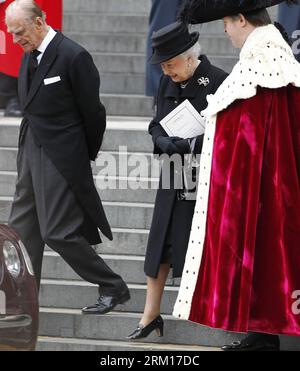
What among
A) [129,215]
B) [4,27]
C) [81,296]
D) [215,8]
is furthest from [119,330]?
[4,27]

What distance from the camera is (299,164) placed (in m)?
6.95

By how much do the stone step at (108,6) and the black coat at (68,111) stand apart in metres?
4.90

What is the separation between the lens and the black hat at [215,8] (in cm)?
696

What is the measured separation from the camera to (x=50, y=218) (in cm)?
772

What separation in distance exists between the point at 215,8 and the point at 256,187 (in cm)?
101

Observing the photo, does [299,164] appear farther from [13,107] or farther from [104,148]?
[13,107]

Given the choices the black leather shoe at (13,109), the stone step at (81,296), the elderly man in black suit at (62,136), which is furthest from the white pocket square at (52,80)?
the black leather shoe at (13,109)

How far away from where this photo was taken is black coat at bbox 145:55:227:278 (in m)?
7.57

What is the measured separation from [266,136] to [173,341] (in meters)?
1.63

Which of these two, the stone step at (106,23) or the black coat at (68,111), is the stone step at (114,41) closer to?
the stone step at (106,23)

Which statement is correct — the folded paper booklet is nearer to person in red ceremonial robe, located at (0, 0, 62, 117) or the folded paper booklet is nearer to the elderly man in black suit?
the elderly man in black suit

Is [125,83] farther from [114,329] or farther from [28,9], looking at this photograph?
[114,329]

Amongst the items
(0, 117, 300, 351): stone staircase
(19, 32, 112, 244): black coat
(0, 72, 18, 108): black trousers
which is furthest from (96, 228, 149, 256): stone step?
(0, 72, 18, 108): black trousers
